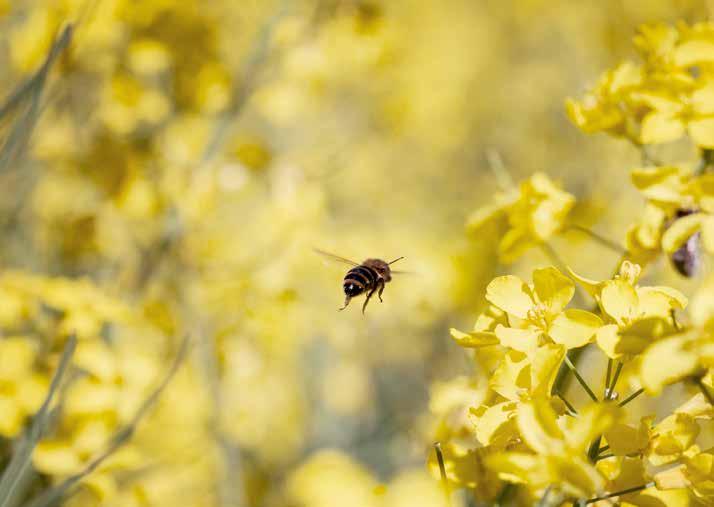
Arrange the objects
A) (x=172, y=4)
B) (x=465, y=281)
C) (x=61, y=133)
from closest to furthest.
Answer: (x=172, y=4) < (x=61, y=133) < (x=465, y=281)

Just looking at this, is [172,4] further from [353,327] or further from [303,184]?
[353,327]

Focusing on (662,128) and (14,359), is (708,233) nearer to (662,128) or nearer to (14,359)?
(662,128)

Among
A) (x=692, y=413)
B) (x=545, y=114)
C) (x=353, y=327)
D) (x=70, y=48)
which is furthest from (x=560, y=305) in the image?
(x=545, y=114)

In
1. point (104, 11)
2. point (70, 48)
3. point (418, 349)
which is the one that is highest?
point (104, 11)

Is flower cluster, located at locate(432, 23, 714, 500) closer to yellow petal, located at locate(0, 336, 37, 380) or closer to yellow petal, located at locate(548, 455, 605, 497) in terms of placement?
yellow petal, located at locate(548, 455, 605, 497)

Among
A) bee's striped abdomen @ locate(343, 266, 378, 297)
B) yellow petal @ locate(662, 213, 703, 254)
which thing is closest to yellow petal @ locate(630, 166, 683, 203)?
yellow petal @ locate(662, 213, 703, 254)

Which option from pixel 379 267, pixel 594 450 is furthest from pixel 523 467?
pixel 379 267
